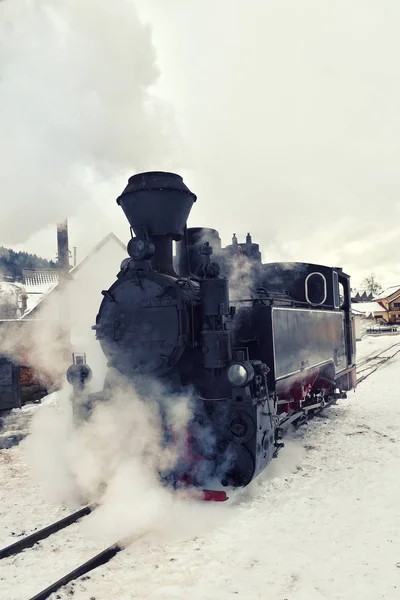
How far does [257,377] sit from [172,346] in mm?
1010

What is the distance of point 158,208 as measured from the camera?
18.3ft

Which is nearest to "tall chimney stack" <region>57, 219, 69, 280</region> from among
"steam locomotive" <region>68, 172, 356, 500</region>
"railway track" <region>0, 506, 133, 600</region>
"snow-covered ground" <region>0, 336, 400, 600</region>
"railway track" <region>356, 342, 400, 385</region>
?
"steam locomotive" <region>68, 172, 356, 500</region>

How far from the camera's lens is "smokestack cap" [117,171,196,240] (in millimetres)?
5547

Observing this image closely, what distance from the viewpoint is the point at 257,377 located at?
16.7ft

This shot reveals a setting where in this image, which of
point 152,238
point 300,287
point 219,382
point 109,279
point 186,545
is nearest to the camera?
point 186,545

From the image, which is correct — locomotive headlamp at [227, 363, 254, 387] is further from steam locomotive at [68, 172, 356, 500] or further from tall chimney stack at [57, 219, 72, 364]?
tall chimney stack at [57, 219, 72, 364]

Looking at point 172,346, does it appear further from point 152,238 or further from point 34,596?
point 34,596

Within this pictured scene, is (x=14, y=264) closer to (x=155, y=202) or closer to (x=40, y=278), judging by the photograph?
(x=40, y=278)

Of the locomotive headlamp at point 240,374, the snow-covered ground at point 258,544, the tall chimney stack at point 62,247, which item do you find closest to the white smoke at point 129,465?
the snow-covered ground at point 258,544

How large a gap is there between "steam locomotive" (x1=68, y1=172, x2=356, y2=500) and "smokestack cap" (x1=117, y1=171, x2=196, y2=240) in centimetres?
1

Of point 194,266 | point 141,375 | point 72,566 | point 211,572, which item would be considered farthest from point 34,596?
point 194,266

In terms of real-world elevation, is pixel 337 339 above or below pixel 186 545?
above

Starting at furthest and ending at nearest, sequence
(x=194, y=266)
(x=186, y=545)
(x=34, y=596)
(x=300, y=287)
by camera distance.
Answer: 1. (x=300, y=287)
2. (x=194, y=266)
3. (x=186, y=545)
4. (x=34, y=596)

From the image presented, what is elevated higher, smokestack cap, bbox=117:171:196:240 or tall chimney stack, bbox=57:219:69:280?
tall chimney stack, bbox=57:219:69:280
